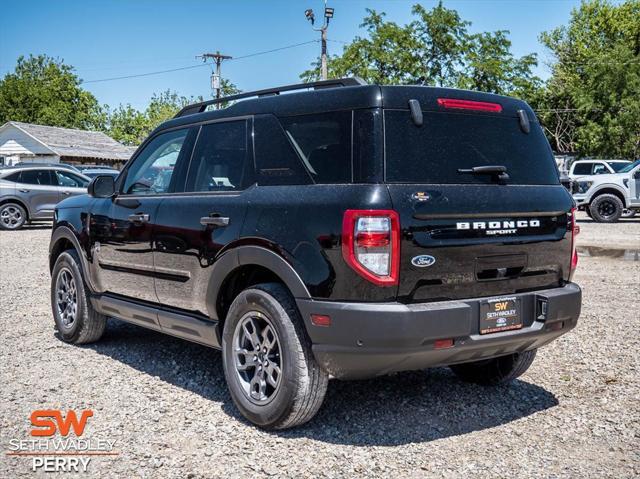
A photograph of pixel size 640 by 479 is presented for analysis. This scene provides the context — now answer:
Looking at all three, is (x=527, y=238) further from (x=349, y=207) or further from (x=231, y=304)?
(x=231, y=304)

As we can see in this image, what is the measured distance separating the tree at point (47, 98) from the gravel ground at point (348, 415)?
7732 cm

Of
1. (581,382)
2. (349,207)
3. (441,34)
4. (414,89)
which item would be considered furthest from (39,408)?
(441,34)

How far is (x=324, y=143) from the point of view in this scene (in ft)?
13.6

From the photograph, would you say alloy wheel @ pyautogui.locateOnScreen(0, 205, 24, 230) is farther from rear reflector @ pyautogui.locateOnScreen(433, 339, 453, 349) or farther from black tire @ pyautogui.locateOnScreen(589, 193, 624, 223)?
rear reflector @ pyautogui.locateOnScreen(433, 339, 453, 349)

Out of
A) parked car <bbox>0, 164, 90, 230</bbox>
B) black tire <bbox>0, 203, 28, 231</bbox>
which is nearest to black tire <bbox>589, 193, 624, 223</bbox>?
parked car <bbox>0, 164, 90, 230</bbox>

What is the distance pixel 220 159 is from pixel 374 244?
5.37 feet

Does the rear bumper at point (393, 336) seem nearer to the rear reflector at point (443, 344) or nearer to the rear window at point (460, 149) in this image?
the rear reflector at point (443, 344)

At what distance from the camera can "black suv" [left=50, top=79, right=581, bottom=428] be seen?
3775 millimetres

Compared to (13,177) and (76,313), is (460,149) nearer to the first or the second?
(76,313)

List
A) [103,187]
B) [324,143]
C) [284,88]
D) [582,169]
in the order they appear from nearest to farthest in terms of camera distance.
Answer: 1. [324,143]
2. [284,88]
3. [103,187]
4. [582,169]

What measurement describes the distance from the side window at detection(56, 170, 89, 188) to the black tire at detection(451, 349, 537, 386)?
17030 millimetres

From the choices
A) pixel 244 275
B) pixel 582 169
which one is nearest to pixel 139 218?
pixel 244 275

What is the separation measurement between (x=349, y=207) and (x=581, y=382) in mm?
2683

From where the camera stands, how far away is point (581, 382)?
212 inches
